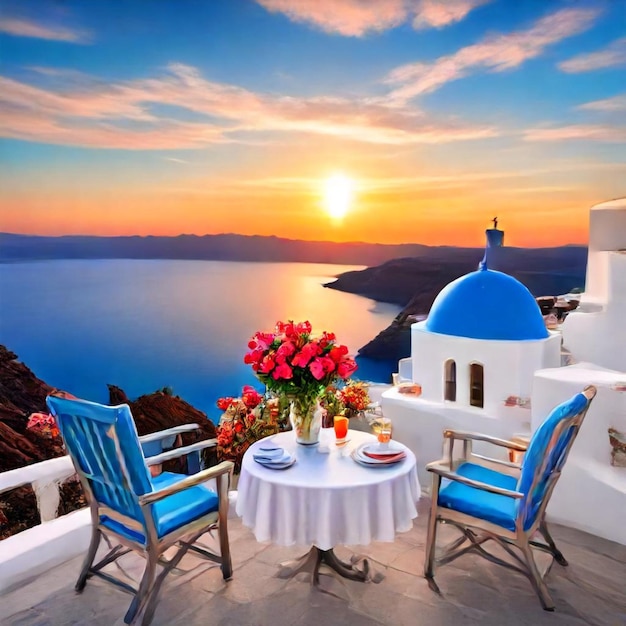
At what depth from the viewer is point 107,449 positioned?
7.10 ft

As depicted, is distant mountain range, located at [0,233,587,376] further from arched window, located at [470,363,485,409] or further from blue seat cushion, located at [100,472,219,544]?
blue seat cushion, located at [100,472,219,544]

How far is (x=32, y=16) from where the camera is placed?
5.53 metres

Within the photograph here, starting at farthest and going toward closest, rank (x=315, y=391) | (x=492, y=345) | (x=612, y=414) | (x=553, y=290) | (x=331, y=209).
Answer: (x=331, y=209) → (x=553, y=290) → (x=492, y=345) → (x=612, y=414) → (x=315, y=391)

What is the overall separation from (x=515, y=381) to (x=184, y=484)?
7.61 feet

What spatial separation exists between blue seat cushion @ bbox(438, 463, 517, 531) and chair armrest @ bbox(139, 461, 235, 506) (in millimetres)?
1091

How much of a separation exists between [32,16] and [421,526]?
630cm

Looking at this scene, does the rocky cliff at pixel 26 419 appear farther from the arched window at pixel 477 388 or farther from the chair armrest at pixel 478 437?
the chair armrest at pixel 478 437

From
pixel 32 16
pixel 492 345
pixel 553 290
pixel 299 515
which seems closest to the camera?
pixel 299 515

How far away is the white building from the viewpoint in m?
3.02

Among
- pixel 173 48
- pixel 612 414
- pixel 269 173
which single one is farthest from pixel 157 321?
pixel 612 414

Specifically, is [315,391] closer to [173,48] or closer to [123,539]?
[123,539]

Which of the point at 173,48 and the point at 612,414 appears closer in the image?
the point at 612,414

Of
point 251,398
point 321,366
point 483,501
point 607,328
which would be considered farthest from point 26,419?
point 607,328

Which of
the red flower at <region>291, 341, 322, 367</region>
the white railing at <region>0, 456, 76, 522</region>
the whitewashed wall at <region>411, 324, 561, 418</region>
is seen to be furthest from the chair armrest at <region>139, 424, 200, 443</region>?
the whitewashed wall at <region>411, 324, 561, 418</region>
